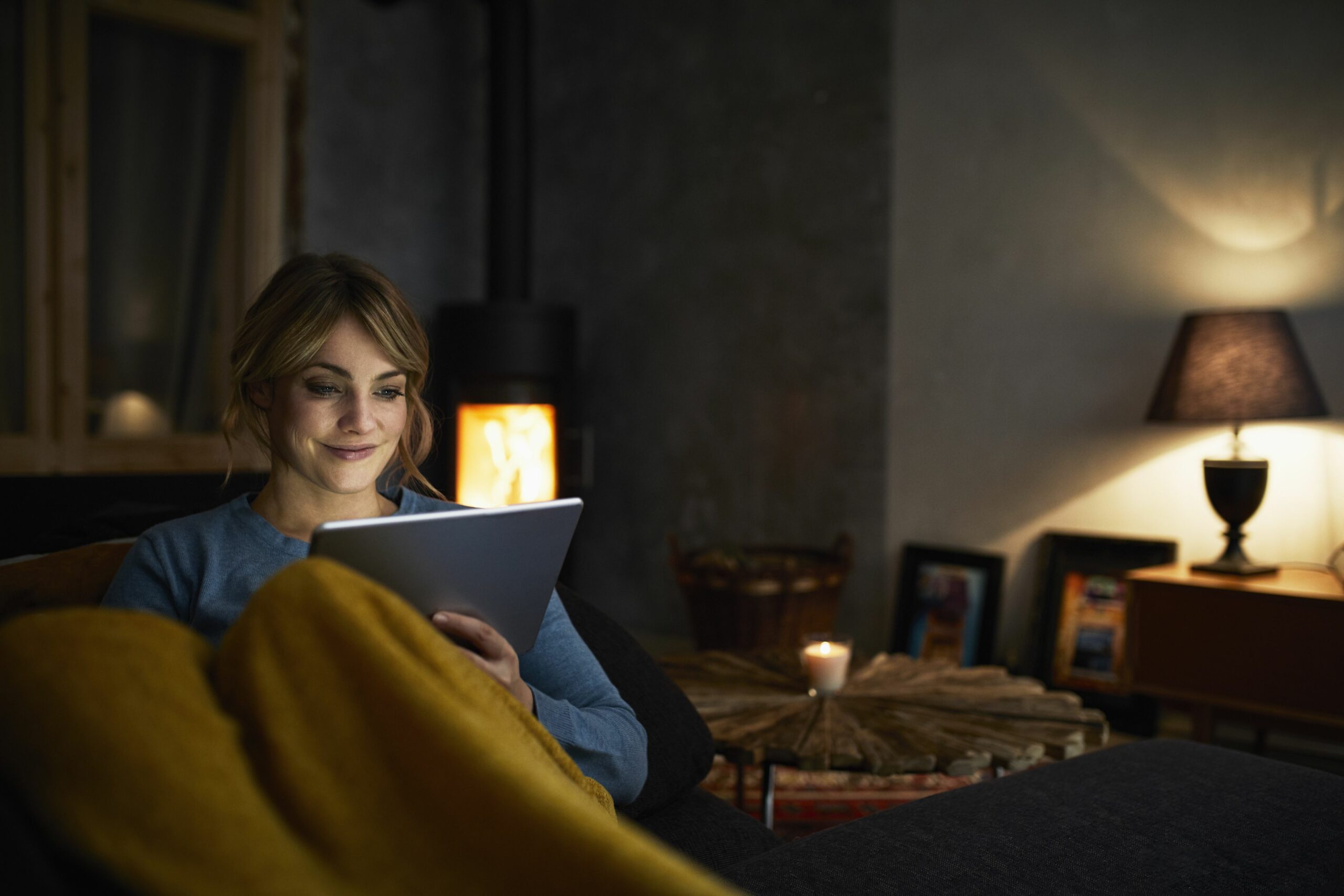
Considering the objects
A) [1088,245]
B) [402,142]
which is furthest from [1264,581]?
[402,142]

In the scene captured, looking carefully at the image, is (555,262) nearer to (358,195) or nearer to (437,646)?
(358,195)

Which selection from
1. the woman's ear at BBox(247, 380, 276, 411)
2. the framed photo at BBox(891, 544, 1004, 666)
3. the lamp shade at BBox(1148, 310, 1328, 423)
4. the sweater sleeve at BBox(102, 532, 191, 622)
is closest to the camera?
the sweater sleeve at BBox(102, 532, 191, 622)

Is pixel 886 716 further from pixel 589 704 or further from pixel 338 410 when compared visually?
pixel 338 410

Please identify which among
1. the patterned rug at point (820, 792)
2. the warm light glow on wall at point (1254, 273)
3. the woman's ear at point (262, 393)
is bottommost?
the patterned rug at point (820, 792)

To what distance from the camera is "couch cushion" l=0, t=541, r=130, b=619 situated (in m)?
1.07

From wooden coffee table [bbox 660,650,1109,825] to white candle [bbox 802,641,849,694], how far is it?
26 millimetres

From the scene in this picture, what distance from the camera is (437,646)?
60cm

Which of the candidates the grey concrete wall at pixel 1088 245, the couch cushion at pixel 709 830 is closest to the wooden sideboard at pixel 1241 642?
the grey concrete wall at pixel 1088 245

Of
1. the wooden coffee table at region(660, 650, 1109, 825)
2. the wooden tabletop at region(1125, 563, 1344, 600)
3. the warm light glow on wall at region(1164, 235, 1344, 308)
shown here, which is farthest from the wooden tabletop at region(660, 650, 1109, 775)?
the warm light glow on wall at region(1164, 235, 1344, 308)

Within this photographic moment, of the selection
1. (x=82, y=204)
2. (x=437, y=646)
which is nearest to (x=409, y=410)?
(x=437, y=646)

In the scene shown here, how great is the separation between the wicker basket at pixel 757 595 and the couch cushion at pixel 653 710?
5.21ft

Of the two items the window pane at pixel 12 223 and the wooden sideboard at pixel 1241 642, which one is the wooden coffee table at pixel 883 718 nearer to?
the wooden sideboard at pixel 1241 642

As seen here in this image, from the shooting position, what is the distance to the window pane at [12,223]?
373 centimetres

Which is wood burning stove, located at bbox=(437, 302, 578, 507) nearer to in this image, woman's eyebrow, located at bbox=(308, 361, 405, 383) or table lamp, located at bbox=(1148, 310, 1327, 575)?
table lamp, located at bbox=(1148, 310, 1327, 575)
